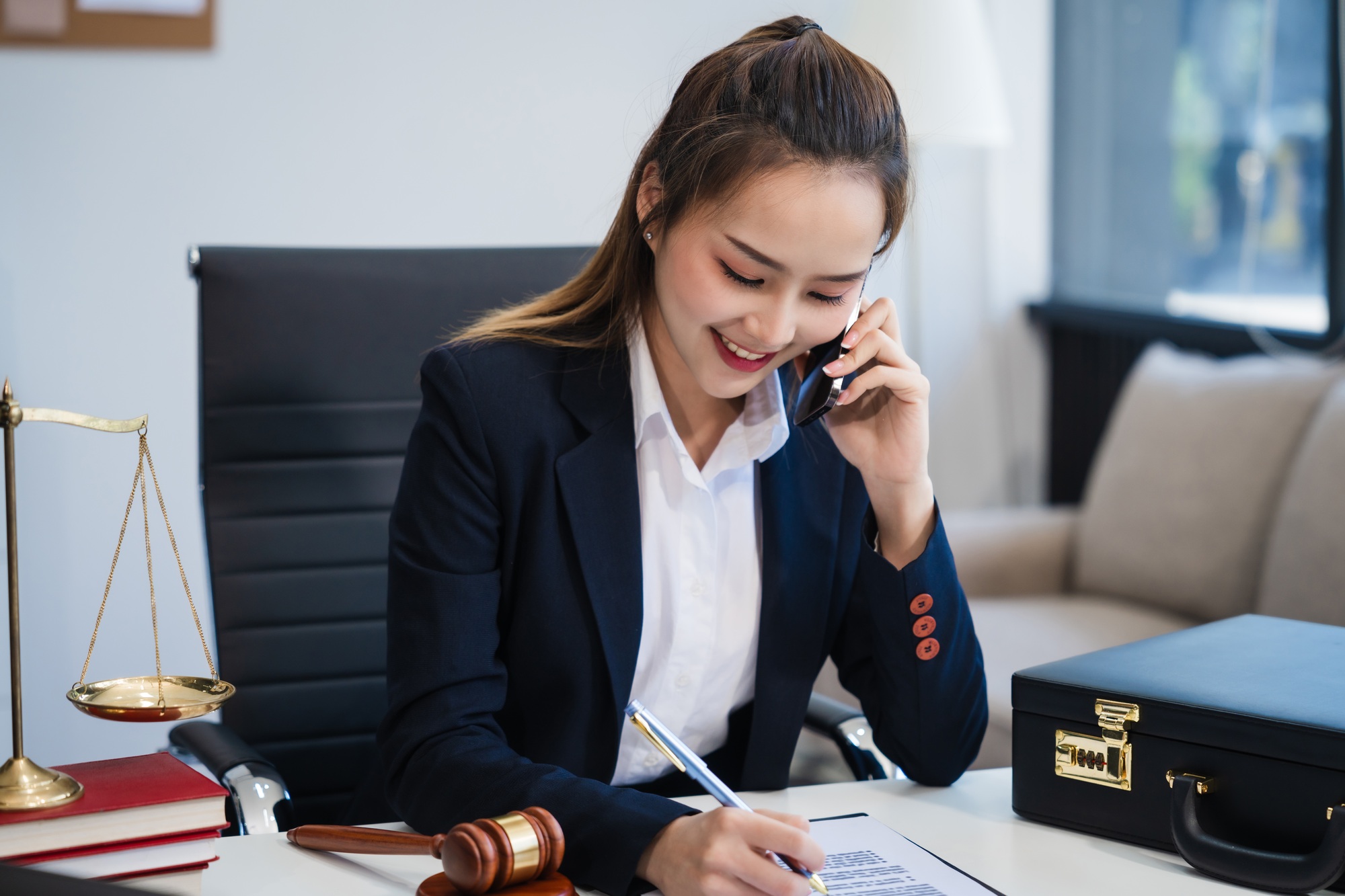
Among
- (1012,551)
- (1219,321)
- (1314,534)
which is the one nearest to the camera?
(1314,534)

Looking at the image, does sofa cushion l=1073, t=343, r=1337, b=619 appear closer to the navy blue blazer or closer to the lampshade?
the lampshade

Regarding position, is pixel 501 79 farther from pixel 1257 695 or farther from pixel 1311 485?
pixel 1257 695

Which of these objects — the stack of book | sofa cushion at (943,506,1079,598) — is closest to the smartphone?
the stack of book

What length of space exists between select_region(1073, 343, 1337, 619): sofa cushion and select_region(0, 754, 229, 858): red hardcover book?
82.4 inches

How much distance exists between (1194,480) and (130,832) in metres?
2.21

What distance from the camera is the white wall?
239 cm

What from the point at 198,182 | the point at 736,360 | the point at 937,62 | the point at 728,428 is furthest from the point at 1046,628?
the point at 198,182

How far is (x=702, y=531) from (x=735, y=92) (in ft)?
1.33

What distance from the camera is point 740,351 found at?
43.7 inches

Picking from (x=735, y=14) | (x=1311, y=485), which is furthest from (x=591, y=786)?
(x=735, y=14)

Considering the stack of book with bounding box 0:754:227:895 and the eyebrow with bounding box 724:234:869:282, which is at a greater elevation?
the eyebrow with bounding box 724:234:869:282

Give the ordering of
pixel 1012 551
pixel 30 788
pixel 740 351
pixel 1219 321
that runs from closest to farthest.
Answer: pixel 30 788 → pixel 740 351 → pixel 1012 551 → pixel 1219 321

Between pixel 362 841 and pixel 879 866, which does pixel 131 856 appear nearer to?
pixel 362 841

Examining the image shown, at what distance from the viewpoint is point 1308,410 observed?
2330 millimetres
